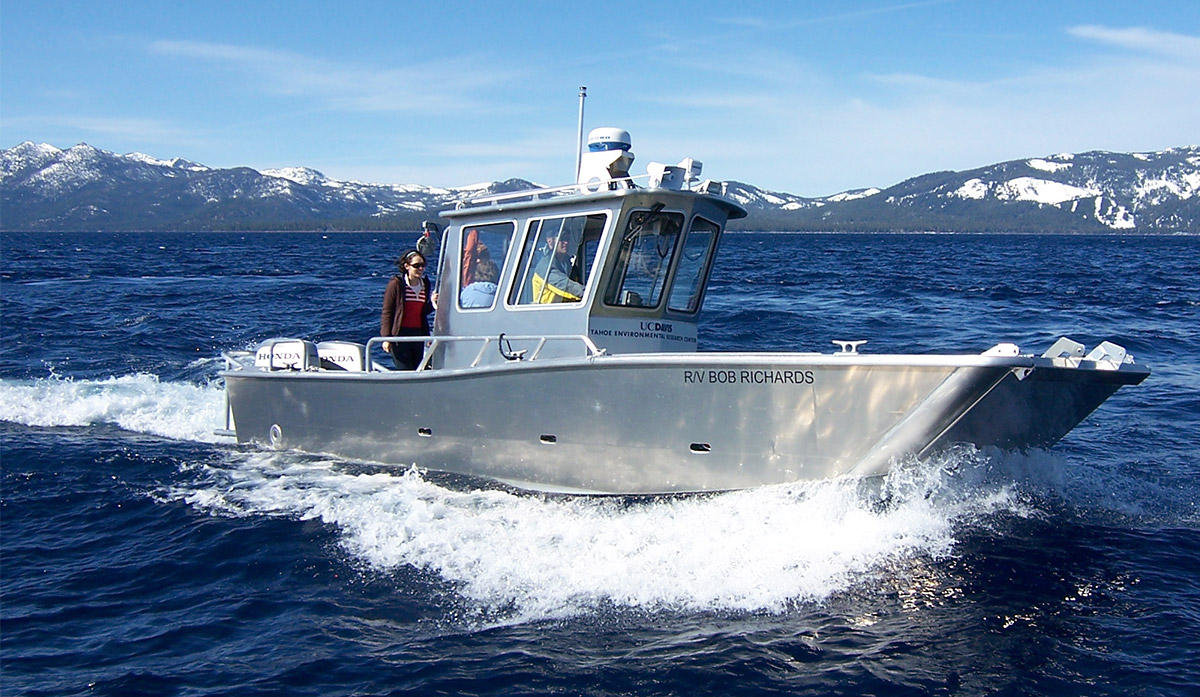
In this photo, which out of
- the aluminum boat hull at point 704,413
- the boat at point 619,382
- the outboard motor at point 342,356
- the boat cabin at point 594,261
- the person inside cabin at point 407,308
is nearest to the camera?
the aluminum boat hull at point 704,413

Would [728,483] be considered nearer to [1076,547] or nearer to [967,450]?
[967,450]

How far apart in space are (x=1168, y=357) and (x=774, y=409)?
11.4m

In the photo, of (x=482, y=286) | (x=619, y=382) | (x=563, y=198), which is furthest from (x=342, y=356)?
(x=619, y=382)

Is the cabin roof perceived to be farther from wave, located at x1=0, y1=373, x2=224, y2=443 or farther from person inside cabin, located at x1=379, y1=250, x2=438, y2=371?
wave, located at x1=0, y1=373, x2=224, y2=443

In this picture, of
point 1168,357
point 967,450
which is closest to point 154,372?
point 967,450

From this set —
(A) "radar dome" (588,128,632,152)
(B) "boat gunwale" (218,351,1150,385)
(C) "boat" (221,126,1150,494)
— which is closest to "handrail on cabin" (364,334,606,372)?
(C) "boat" (221,126,1150,494)

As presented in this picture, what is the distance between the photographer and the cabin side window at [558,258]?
28.5 ft

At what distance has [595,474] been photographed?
26.6 feet

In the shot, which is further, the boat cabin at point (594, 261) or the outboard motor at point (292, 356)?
the outboard motor at point (292, 356)

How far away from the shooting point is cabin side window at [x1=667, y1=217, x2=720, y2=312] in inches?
350

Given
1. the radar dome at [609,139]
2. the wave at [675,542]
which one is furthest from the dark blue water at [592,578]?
the radar dome at [609,139]

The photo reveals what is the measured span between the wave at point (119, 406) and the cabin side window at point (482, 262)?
4313 mm

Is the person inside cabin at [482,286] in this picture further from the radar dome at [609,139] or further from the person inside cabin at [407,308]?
the radar dome at [609,139]

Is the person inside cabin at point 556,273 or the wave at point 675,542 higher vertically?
the person inside cabin at point 556,273
